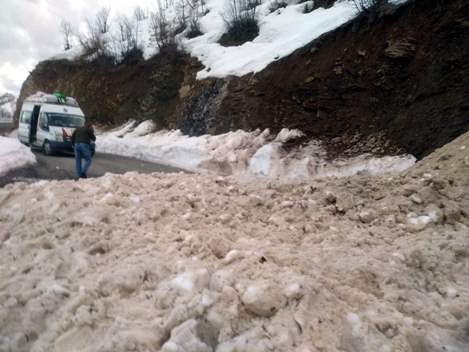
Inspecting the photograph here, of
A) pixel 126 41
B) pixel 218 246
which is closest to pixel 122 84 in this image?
pixel 126 41

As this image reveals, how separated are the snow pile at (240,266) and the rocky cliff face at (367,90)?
20.8 feet

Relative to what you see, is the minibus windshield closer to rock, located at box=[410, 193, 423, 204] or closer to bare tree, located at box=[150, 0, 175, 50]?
bare tree, located at box=[150, 0, 175, 50]

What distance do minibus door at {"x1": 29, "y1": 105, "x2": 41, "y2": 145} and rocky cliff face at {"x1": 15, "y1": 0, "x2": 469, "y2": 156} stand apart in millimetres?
6714

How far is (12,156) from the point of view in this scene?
385 inches

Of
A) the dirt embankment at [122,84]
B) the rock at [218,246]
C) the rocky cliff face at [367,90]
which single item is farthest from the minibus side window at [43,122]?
the rock at [218,246]

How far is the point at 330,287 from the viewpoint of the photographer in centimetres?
271

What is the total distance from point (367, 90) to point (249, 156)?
4867 millimetres

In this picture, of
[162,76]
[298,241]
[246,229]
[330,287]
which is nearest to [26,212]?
[246,229]

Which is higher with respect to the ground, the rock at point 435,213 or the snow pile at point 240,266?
the snow pile at point 240,266

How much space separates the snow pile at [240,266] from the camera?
7.67 feet

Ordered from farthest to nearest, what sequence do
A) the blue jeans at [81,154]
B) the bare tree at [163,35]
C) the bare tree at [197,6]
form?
the bare tree at [197,6]
the bare tree at [163,35]
the blue jeans at [81,154]

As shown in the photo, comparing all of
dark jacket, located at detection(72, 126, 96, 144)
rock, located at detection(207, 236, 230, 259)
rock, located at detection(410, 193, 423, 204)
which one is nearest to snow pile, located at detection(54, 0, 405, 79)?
dark jacket, located at detection(72, 126, 96, 144)

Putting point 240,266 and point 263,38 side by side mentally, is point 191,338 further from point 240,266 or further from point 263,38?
point 263,38

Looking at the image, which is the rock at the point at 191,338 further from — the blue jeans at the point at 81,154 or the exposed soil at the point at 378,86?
the exposed soil at the point at 378,86
